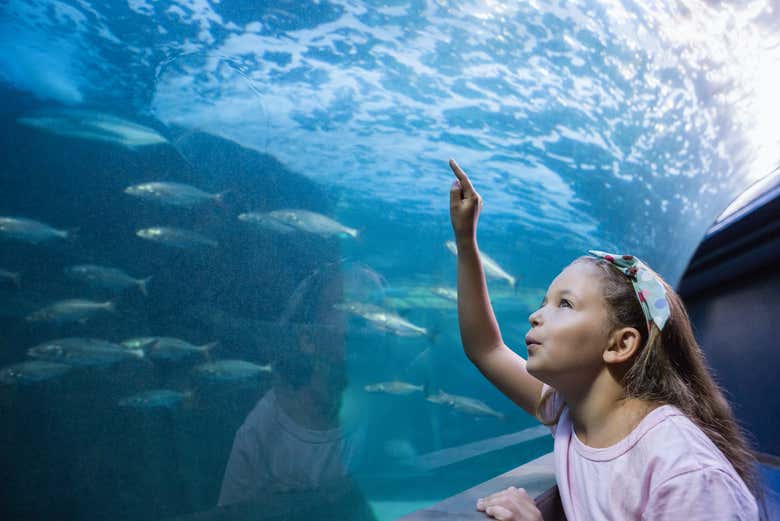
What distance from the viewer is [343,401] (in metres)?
5.81

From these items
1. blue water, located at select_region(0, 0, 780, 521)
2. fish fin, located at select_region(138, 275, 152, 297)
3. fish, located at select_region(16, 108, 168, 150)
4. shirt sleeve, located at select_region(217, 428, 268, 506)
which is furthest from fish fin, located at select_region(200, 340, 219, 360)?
fish, located at select_region(16, 108, 168, 150)

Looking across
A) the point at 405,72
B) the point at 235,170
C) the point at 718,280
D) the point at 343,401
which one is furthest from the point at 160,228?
the point at 718,280

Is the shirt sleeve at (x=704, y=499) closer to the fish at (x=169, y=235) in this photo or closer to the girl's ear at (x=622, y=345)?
the girl's ear at (x=622, y=345)

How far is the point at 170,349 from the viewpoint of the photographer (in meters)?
5.47

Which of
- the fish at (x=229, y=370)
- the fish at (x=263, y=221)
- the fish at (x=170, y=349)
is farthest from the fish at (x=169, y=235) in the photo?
the fish at (x=229, y=370)

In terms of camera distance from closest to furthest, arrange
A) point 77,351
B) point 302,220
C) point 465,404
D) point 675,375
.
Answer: point 675,375 < point 77,351 < point 302,220 < point 465,404

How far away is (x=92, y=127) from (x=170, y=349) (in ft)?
11.6

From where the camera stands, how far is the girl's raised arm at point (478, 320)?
1632 mm

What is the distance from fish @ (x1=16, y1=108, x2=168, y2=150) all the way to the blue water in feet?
0.12

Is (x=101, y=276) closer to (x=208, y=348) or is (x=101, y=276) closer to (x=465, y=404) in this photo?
(x=208, y=348)

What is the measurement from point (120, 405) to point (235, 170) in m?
3.72

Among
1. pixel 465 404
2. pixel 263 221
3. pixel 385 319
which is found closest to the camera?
pixel 263 221

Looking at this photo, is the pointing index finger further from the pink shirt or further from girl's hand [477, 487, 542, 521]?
girl's hand [477, 487, 542, 521]

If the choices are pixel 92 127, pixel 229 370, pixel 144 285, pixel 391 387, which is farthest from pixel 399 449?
pixel 92 127
